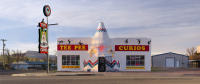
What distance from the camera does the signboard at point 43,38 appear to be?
27.0 m

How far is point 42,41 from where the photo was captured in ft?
89.9

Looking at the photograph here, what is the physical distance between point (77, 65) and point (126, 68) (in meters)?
6.98

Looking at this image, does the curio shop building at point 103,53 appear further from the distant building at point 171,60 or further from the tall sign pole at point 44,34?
the distant building at point 171,60

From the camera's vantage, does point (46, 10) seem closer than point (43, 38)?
No

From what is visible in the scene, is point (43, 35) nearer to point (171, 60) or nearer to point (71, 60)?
point (71, 60)

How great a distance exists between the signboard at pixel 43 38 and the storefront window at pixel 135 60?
11557 millimetres

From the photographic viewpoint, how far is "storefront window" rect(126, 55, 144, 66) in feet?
106

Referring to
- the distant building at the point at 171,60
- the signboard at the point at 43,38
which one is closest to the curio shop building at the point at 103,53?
the signboard at the point at 43,38

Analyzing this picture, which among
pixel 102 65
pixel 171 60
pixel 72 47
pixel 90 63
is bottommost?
pixel 171 60

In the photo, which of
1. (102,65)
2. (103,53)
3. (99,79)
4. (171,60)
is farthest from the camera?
(171,60)

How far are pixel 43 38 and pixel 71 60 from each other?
6.83 metres

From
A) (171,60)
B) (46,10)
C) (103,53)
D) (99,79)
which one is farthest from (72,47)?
(171,60)

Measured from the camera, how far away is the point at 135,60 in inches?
1272

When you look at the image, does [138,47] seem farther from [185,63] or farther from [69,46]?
[185,63]
